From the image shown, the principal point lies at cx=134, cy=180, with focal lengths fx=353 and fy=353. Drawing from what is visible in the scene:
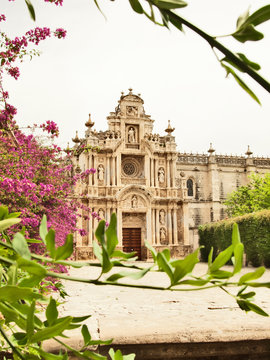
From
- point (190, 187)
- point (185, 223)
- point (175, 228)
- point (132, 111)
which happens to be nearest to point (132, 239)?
point (175, 228)

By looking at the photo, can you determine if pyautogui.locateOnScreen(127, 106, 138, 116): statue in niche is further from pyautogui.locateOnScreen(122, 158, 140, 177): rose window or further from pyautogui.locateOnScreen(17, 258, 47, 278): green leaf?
pyautogui.locateOnScreen(17, 258, 47, 278): green leaf

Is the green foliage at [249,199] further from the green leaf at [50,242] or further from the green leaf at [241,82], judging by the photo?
the green leaf at [50,242]

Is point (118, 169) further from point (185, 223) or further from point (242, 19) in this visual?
point (242, 19)

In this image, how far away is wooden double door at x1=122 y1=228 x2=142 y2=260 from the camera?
67.4 ft

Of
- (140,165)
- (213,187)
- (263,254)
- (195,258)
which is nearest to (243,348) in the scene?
(195,258)

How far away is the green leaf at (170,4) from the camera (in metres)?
0.47

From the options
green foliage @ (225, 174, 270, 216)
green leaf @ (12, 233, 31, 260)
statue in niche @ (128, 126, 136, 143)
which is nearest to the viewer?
green leaf @ (12, 233, 31, 260)

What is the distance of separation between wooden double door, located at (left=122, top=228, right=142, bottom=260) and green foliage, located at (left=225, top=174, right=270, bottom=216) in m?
7.17

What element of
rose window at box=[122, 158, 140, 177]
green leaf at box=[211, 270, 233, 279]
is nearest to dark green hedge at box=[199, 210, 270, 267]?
rose window at box=[122, 158, 140, 177]

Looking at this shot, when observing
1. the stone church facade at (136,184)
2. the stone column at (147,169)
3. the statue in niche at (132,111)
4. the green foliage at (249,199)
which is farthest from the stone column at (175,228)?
the statue in niche at (132,111)

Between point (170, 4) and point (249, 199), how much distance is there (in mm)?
24973

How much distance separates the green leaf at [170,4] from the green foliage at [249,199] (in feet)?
75.2

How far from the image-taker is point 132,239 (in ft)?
68.1

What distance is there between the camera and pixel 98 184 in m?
21.0
